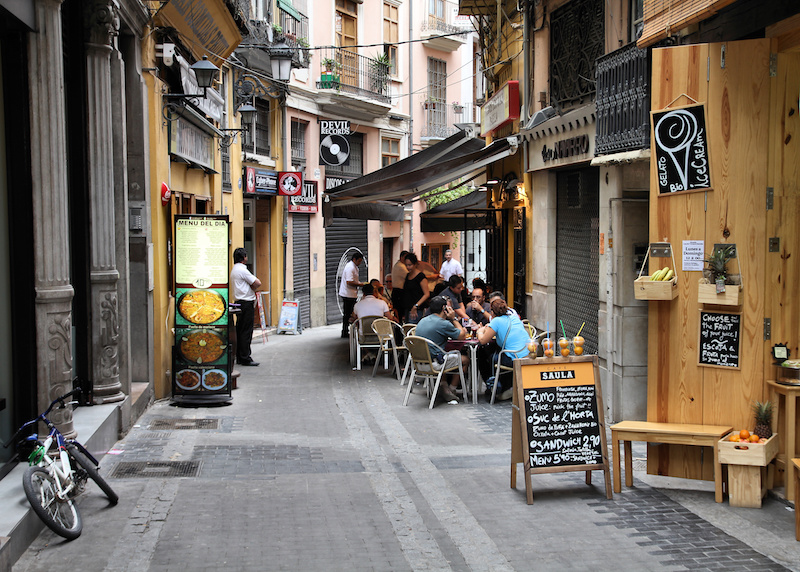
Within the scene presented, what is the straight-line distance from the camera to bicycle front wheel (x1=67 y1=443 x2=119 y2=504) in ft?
19.7

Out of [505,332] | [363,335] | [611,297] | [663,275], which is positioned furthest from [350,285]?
[663,275]

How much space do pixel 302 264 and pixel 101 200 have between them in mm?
14305

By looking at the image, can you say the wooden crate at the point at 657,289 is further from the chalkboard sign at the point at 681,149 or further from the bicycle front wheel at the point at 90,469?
the bicycle front wheel at the point at 90,469

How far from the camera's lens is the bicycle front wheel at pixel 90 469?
6.00 m

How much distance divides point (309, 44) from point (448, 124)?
38.3 feet

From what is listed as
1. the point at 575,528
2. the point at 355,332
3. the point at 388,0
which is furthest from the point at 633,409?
the point at 388,0

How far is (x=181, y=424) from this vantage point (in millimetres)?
9320

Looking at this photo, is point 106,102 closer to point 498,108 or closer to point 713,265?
point 713,265

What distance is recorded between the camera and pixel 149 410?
10008mm

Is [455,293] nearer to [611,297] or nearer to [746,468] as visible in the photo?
[611,297]

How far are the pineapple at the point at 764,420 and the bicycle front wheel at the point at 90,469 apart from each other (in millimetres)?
5014

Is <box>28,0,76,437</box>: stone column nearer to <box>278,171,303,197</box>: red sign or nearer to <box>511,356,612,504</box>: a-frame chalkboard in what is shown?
<box>511,356,612,504</box>: a-frame chalkboard

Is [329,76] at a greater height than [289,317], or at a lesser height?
greater

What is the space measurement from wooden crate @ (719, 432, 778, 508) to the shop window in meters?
22.6
